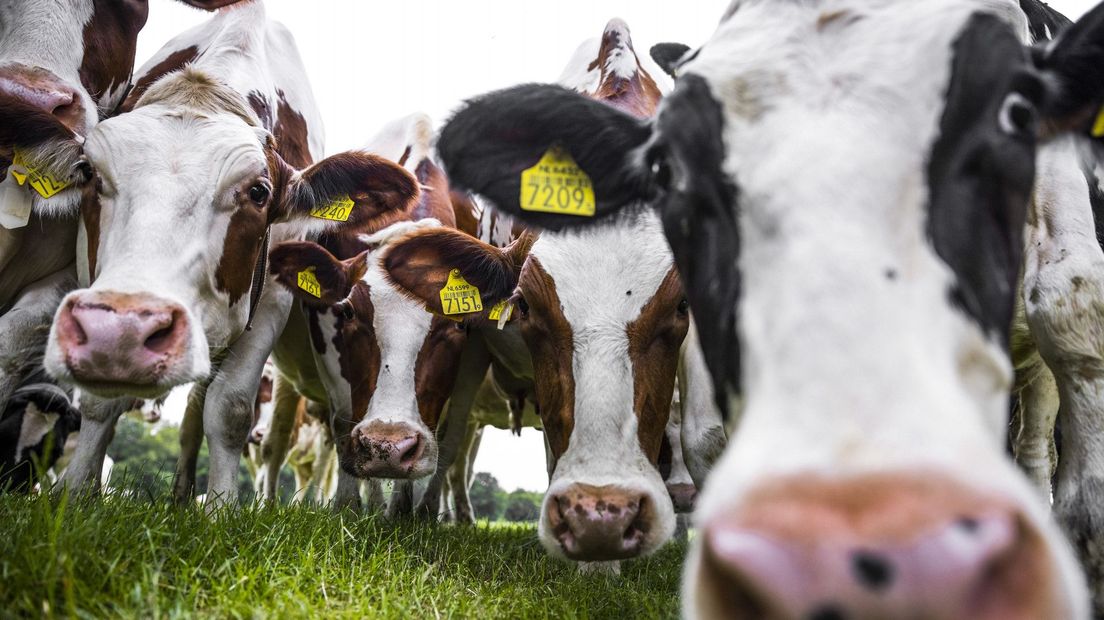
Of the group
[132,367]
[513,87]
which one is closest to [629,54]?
[513,87]

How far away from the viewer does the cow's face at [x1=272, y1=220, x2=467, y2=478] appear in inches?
175

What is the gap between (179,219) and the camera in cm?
362

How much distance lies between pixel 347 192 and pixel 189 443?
3.12m

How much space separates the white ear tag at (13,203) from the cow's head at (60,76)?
43mm

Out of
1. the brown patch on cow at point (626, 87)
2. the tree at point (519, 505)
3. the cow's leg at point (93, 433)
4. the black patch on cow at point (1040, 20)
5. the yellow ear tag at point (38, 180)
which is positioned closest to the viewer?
the black patch on cow at point (1040, 20)

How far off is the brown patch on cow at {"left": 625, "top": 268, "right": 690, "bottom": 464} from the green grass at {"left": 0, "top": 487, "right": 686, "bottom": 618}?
673 mm

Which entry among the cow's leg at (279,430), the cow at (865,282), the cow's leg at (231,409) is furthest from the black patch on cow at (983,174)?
the cow's leg at (279,430)

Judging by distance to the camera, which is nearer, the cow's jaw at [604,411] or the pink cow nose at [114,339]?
the cow's jaw at [604,411]

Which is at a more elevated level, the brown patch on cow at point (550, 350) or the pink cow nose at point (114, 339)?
the pink cow nose at point (114, 339)

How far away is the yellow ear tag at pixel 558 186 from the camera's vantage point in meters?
2.81

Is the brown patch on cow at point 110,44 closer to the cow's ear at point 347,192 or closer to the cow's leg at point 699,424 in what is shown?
the cow's ear at point 347,192

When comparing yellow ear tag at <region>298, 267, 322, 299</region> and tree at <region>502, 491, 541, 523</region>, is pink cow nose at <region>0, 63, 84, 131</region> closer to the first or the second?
yellow ear tag at <region>298, 267, 322, 299</region>

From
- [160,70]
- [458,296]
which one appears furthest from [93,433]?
[160,70]

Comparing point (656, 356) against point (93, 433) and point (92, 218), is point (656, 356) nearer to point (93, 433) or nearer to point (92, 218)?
point (92, 218)
